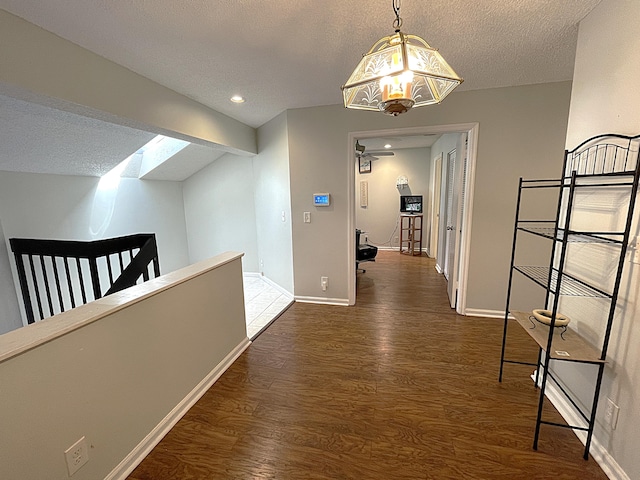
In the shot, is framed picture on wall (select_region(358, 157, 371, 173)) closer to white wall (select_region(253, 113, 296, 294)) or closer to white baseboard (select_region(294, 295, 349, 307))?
white wall (select_region(253, 113, 296, 294))

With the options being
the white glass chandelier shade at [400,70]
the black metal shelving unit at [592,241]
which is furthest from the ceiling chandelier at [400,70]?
the black metal shelving unit at [592,241]

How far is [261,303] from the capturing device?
3.85 meters

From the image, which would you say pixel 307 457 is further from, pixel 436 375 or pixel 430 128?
pixel 430 128

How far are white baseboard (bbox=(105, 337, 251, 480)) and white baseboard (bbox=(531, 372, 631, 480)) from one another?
2368 mm

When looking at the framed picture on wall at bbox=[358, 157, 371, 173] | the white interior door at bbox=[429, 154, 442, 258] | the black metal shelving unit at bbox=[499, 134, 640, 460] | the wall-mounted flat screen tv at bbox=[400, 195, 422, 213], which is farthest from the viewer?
A: the framed picture on wall at bbox=[358, 157, 371, 173]

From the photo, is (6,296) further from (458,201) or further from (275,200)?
(458,201)

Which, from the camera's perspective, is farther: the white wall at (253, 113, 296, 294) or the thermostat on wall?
the white wall at (253, 113, 296, 294)

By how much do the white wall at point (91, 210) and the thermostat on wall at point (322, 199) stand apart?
114 inches

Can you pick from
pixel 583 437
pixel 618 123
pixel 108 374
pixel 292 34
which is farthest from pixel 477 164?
pixel 108 374

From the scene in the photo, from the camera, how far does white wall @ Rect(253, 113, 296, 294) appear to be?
366 centimetres

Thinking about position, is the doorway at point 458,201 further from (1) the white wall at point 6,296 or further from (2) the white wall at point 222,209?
(1) the white wall at point 6,296

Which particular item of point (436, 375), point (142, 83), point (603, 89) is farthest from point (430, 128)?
point (142, 83)

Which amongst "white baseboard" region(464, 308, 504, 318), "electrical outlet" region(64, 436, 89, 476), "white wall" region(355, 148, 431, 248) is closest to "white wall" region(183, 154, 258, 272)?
"white wall" region(355, 148, 431, 248)

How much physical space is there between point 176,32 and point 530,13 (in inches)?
83.9
